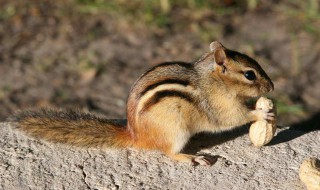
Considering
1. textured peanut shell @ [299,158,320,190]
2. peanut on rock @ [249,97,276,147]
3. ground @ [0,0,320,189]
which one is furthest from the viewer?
ground @ [0,0,320,189]

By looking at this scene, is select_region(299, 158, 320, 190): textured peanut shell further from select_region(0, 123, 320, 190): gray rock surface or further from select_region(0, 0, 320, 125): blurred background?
select_region(0, 0, 320, 125): blurred background

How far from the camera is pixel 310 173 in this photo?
112 inches

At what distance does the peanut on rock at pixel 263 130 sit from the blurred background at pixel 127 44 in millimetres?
1638

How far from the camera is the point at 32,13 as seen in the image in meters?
6.13

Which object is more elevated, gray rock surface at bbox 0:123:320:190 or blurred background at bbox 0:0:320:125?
blurred background at bbox 0:0:320:125

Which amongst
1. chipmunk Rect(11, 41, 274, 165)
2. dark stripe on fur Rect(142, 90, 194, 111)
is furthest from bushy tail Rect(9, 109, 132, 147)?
dark stripe on fur Rect(142, 90, 194, 111)

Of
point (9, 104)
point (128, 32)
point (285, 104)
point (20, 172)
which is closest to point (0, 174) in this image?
point (20, 172)

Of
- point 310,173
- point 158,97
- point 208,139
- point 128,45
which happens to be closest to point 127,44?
point 128,45

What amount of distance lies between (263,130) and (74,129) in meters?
0.94

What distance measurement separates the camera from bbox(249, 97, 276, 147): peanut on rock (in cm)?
319

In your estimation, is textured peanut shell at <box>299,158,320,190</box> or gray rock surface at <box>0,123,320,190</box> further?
gray rock surface at <box>0,123,320,190</box>

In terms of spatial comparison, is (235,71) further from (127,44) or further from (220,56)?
(127,44)

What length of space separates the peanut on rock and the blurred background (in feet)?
5.37

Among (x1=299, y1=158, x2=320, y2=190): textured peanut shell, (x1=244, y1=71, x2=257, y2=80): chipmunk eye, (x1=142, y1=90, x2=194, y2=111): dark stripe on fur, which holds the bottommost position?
(x1=299, y1=158, x2=320, y2=190): textured peanut shell
